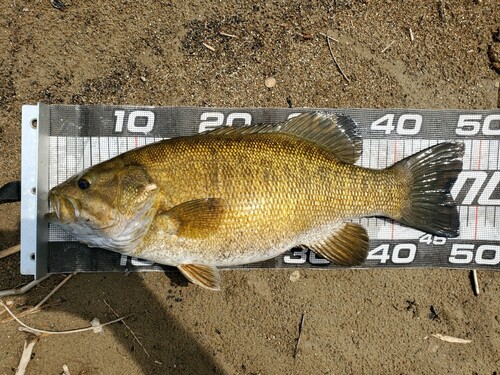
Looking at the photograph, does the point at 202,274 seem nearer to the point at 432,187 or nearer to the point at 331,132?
the point at 331,132

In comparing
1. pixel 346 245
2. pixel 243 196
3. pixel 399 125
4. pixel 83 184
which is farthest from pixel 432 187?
pixel 83 184

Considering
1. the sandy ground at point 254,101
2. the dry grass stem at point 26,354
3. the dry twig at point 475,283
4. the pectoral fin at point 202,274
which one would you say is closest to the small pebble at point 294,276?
the sandy ground at point 254,101

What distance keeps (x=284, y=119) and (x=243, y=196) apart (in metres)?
0.82

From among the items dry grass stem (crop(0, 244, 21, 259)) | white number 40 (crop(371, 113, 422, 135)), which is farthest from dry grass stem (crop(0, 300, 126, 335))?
white number 40 (crop(371, 113, 422, 135))

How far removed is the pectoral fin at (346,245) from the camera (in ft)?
8.80

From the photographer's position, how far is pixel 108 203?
2.27m

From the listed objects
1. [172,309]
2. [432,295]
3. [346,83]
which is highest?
[346,83]

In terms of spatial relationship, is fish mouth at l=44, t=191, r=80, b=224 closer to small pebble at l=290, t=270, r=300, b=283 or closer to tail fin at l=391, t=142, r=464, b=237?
small pebble at l=290, t=270, r=300, b=283

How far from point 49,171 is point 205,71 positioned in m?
1.29

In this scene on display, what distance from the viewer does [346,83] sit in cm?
299

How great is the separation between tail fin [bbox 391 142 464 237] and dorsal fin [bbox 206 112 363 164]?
0.32 m

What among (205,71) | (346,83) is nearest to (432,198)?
(346,83)

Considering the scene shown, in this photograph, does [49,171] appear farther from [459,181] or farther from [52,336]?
[459,181]

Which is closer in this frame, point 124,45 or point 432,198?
point 432,198
